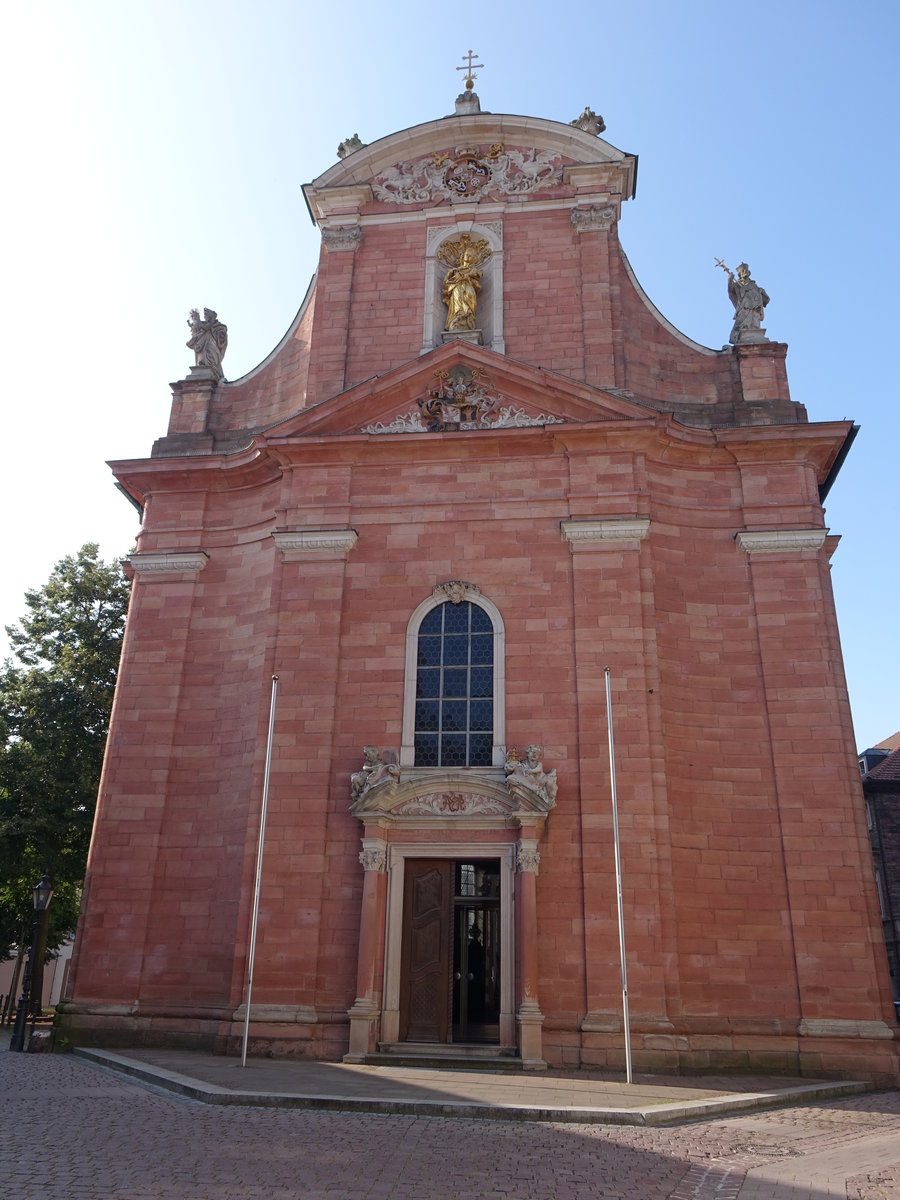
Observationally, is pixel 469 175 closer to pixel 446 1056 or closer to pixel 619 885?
pixel 619 885

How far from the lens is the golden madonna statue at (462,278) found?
19.7 meters

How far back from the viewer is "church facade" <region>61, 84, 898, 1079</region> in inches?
589

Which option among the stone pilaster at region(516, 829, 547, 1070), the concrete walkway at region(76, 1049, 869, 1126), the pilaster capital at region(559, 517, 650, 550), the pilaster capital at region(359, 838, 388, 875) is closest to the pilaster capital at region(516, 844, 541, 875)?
the stone pilaster at region(516, 829, 547, 1070)

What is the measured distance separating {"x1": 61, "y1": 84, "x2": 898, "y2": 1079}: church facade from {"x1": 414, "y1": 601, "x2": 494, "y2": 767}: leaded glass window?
5 centimetres

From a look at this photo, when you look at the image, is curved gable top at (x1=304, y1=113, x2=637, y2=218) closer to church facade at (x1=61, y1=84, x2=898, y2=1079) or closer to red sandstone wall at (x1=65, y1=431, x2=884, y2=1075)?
church facade at (x1=61, y1=84, x2=898, y2=1079)

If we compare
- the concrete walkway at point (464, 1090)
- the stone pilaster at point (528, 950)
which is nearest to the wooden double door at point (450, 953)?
the stone pilaster at point (528, 950)

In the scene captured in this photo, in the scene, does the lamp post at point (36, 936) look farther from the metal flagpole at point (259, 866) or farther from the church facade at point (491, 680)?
the metal flagpole at point (259, 866)

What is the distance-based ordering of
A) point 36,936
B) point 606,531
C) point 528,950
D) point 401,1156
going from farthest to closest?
point 606,531, point 36,936, point 528,950, point 401,1156

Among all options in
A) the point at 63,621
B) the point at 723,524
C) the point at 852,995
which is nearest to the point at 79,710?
the point at 63,621

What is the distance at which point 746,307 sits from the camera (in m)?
19.6

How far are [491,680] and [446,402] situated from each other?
5259 millimetres

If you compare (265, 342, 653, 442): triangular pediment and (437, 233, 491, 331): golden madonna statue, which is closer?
(265, 342, 653, 442): triangular pediment

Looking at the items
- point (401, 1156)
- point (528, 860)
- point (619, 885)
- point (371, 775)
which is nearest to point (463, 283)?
point (371, 775)

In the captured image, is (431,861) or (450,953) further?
(431,861)
